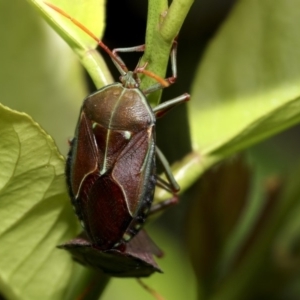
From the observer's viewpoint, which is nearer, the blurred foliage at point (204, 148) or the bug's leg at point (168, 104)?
the blurred foliage at point (204, 148)

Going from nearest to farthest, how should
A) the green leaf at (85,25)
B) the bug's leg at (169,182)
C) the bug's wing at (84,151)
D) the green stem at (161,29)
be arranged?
the green stem at (161,29) → the green leaf at (85,25) → the bug's leg at (169,182) → the bug's wing at (84,151)

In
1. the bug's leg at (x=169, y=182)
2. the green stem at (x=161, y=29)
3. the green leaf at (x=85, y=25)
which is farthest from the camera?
the bug's leg at (x=169, y=182)

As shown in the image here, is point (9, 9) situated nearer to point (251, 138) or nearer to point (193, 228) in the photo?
point (251, 138)

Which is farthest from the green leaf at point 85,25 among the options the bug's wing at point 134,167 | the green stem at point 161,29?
the bug's wing at point 134,167

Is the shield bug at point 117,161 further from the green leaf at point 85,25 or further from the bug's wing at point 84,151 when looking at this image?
the green leaf at point 85,25

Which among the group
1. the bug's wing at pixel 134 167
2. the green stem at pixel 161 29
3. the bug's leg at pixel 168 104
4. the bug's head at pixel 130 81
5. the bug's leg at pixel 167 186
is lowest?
the bug's leg at pixel 167 186

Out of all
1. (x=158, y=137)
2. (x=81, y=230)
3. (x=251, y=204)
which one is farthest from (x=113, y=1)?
(x=81, y=230)
